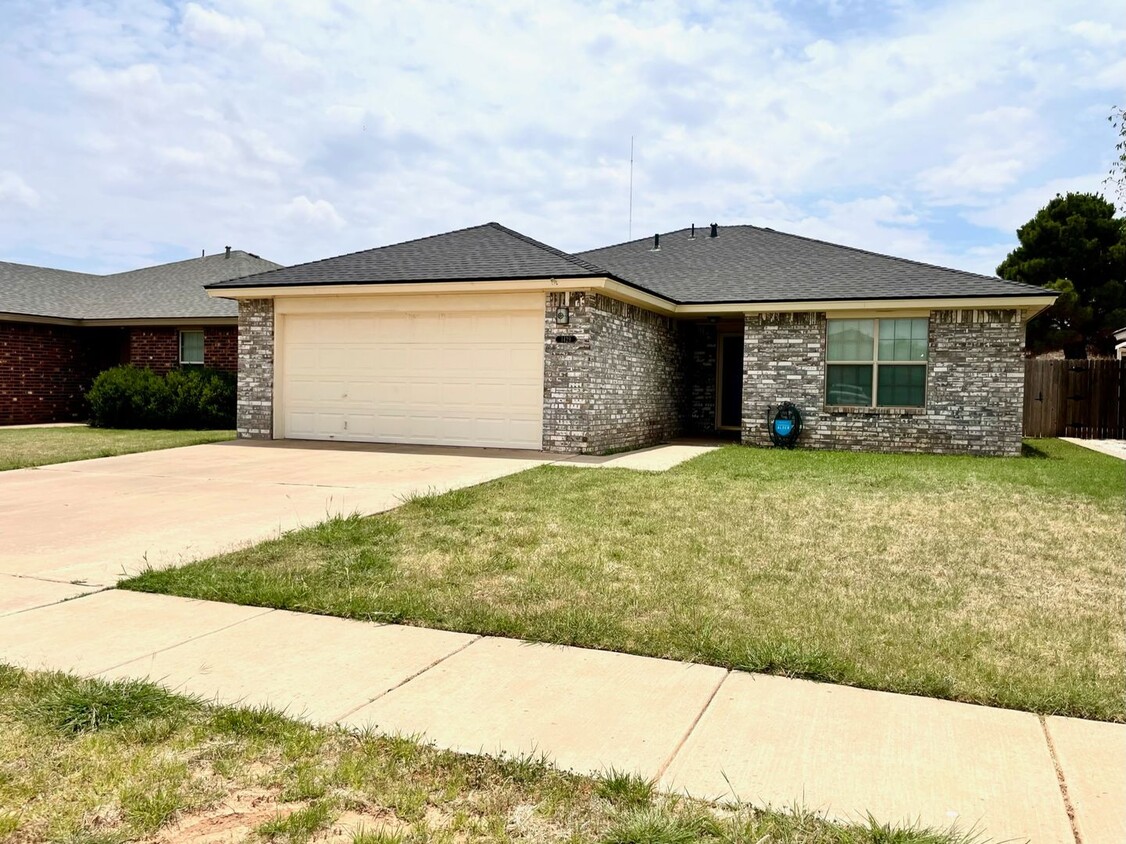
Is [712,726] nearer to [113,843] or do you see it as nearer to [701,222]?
[113,843]

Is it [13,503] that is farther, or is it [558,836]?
[13,503]

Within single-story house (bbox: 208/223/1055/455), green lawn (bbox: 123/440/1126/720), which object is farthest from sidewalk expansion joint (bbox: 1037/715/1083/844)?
single-story house (bbox: 208/223/1055/455)

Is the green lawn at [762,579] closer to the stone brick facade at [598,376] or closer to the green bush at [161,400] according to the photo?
the stone brick facade at [598,376]

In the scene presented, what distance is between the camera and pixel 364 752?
275 centimetres

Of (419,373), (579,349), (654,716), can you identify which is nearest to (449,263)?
(419,373)

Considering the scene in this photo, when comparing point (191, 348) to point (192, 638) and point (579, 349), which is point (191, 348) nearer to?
point (579, 349)

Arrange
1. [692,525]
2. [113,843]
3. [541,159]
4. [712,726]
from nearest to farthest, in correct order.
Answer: [113,843]
[712,726]
[692,525]
[541,159]

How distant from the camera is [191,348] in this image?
1989cm

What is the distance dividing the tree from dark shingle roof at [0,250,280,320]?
26879 millimetres

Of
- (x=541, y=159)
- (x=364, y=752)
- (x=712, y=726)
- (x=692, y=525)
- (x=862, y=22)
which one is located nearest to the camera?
(x=364, y=752)

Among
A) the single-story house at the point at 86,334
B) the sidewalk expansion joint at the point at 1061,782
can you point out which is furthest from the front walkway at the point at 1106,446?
the single-story house at the point at 86,334

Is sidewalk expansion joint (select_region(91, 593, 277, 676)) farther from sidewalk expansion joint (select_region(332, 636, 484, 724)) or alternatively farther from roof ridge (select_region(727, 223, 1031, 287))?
roof ridge (select_region(727, 223, 1031, 287))

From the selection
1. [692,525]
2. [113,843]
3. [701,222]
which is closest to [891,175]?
[701,222]

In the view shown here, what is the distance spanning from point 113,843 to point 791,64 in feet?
40.9
